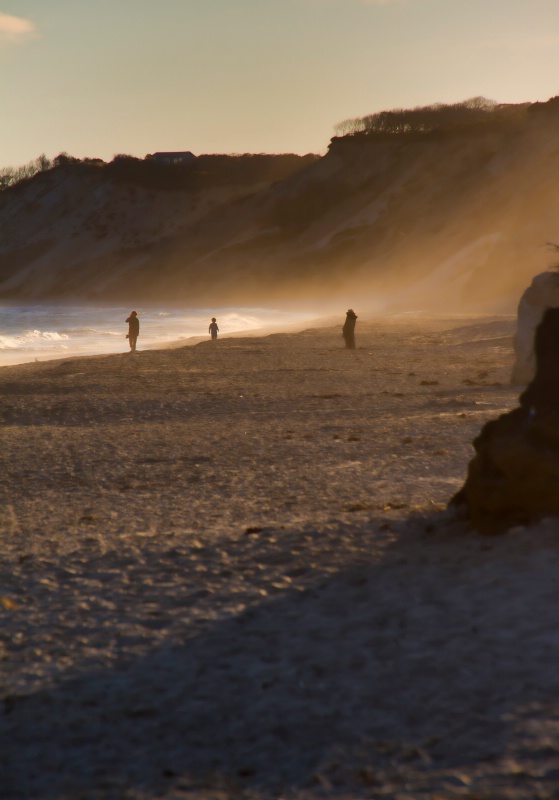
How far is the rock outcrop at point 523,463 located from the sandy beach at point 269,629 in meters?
0.20

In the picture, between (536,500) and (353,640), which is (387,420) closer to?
(536,500)

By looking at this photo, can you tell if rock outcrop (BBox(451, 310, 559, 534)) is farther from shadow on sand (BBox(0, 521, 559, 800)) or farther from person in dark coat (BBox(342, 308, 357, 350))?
person in dark coat (BBox(342, 308, 357, 350))

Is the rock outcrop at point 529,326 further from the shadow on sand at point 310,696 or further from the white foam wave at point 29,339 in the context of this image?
the white foam wave at point 29,339

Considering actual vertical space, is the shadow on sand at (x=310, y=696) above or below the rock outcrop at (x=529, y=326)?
below

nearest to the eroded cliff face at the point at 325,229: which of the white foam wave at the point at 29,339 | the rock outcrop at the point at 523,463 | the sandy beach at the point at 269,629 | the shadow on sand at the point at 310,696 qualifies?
the white foam wave at the point at 29,339

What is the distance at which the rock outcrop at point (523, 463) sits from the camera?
637 cm

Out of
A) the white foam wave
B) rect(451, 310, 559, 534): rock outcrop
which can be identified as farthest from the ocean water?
rect(451, 310, 559, 534): rock outcrop

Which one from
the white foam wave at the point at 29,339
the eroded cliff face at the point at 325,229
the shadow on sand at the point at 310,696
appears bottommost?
the shadow on sand at the point at 310,696

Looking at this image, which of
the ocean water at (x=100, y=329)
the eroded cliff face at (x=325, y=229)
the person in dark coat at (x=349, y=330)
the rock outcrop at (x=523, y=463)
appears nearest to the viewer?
the rock outcrop at (x=523, y=463)

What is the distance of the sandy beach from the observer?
157 inches

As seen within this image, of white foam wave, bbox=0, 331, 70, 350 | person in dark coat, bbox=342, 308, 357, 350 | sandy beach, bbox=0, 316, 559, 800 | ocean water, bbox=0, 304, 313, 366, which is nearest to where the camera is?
sandy beach, bbox=0, 316, 559, 800

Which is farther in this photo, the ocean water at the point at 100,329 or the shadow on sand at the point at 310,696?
the ocean water at the point at 100,329

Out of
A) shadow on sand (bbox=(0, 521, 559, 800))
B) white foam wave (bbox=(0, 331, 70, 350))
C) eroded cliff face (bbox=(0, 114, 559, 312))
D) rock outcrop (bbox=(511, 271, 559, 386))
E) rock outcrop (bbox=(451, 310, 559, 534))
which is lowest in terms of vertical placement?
shadow on sand (bbox=(0, 521, 559, 800))

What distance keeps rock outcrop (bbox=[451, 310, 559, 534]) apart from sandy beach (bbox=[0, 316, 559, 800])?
0.20 metres
